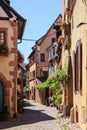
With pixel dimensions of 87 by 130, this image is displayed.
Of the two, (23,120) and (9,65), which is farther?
(9,65)

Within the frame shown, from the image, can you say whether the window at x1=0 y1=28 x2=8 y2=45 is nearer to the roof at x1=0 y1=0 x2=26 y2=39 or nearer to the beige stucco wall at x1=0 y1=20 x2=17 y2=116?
the beige stucco wall at x1=0 y1=20 x2=17 y2=116

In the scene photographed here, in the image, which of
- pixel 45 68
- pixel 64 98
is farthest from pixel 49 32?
pixel 64 98

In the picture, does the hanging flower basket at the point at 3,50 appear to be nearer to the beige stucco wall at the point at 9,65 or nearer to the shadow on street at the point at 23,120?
the beige stucco wall at the point at 9,65

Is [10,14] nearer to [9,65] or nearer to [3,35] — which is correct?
[3,35]

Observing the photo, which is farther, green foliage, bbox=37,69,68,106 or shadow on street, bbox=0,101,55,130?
green foliage, bbox=37,69,68,106

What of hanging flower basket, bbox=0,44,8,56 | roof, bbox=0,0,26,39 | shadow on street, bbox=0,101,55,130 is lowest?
shadow on street, bbox=0,101,55,130

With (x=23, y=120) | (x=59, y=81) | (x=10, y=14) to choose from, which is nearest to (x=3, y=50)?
(x=10, y=14)

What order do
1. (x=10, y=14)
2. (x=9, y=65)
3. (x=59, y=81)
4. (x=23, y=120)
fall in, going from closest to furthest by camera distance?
(x=23, y=120)
(x=9, y=65)
(x=59, y=81)
(x=10, y=14)

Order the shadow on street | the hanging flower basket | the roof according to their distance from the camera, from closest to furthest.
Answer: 1. the shadow on street
2. the hanging flower basket
3. the roof

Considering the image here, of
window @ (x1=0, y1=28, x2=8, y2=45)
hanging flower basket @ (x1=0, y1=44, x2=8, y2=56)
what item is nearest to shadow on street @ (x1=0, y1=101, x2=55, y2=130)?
hanging flower basket @ (x1=0, y1=44, x2=8, y2=56)

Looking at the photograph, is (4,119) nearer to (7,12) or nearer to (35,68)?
(7,12)

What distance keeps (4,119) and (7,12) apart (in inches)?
270

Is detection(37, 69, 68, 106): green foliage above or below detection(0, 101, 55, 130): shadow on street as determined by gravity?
above

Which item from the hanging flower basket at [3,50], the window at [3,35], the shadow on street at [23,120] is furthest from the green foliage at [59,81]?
the window at [3,35]
